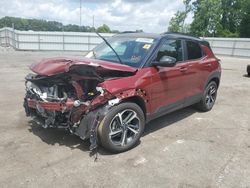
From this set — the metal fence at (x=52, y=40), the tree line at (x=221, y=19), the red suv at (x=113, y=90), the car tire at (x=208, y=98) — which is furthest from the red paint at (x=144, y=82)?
the tree line at (x=221, y=19)

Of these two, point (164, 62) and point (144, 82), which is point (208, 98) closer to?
point (164, 62)

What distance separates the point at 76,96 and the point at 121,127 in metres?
0.84

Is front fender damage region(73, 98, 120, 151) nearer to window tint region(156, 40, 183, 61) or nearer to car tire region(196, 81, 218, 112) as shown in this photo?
window tint region(156, 40, 183, 61)

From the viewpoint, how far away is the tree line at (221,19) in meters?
53.8

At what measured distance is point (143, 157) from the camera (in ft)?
13.7

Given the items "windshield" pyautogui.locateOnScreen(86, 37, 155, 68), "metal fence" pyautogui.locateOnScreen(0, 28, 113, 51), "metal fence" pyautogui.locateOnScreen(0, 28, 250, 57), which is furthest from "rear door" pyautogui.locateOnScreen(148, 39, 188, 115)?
"metal fence" pyautogui.locateOnScreen(0, 28, 113, 51)

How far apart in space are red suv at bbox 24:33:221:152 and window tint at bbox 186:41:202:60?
0.33m

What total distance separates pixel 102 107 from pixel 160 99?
1277mm

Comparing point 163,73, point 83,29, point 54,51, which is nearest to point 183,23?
point 83,29

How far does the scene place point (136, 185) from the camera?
3.42 metres

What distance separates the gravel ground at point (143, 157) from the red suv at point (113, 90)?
0.37 m

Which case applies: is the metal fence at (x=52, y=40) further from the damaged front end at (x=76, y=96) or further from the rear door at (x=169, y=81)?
the damaged front end at (x=76, y=96)

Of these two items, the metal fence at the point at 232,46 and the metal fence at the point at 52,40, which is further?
the metal fence at the point at 232,46

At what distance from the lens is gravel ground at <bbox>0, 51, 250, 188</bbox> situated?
139 inches
